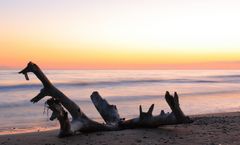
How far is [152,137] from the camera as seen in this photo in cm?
966

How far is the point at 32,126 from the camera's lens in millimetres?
14117

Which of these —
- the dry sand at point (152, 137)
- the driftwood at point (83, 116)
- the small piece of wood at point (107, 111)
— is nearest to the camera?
the dry sand at point (152, 137)

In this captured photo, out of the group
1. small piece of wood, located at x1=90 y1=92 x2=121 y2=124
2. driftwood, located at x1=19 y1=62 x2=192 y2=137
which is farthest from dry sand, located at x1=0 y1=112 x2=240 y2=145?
small piece of wood, located at x1=90 y1=92 x2=121 y2=124

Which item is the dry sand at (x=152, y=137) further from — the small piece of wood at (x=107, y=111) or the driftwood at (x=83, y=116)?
the small piece of wood at (x=107, y=111)

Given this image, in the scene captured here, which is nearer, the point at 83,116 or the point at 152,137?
the point at 152,137

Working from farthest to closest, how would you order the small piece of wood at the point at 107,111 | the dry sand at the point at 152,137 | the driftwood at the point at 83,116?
the small piece of wood at the point at 107,111 < the driftwood at the point at 83,116 < the dry sand at the point at 152,137

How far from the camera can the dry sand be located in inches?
357

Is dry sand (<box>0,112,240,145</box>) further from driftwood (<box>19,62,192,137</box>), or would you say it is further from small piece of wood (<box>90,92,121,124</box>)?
small piece of wood (<box>90,92,121,124</box>)

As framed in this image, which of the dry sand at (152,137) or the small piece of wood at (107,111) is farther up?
the small piece of wood at (107,111)

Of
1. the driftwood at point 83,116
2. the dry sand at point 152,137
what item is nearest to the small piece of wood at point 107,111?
the driftwood at point 83,116

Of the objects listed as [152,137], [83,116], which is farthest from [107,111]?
[152,137]

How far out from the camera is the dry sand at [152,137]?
357 inches

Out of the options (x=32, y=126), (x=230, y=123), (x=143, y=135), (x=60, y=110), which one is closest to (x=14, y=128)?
(x=32, y=126)

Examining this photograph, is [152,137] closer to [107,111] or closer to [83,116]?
[83,116]
